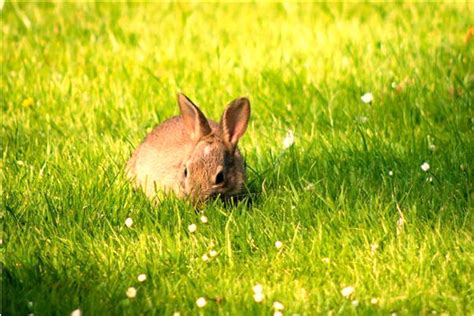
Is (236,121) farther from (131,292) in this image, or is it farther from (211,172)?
(131,292)

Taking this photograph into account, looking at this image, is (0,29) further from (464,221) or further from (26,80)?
(464,221)

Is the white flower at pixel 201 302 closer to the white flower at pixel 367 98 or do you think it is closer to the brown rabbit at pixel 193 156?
the brown rabbit at pixel 193 156

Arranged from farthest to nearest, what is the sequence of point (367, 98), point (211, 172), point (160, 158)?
point (367, 98)
point (160, 158)
point (211, 172)

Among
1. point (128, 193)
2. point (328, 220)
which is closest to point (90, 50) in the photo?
point (128, 193)

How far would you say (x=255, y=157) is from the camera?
18.4 ft

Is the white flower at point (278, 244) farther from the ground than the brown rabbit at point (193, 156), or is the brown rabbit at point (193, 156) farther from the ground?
the brown rabbit at point (193, 156)

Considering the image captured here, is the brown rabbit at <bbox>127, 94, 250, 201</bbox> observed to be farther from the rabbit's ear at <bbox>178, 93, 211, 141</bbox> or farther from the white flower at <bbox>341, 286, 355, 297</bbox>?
the white flower at <bbox>341, 286, 355, 297</bbox>

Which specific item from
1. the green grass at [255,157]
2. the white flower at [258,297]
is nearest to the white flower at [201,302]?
the green grass at [255,157]

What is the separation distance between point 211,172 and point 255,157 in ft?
2.40

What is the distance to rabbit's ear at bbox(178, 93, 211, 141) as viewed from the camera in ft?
16.8

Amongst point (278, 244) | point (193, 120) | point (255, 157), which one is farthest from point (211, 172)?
point (255, 157)

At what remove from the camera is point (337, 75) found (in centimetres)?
671

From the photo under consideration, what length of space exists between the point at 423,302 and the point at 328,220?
770 millimetres

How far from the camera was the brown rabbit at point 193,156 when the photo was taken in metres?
4.93
